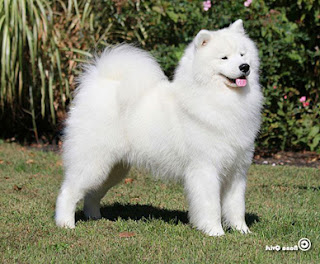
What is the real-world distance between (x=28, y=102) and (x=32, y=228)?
4.83 m

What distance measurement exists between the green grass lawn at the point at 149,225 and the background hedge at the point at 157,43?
5.13 ft

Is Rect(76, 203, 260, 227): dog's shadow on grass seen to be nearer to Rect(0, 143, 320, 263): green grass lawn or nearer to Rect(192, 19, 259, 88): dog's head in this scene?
Rect(0, 143, 320, 263): green grass lawn

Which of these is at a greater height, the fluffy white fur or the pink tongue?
the pink tongue

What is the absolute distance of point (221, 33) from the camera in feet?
12.9

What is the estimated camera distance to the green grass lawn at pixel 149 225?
3.43 meters

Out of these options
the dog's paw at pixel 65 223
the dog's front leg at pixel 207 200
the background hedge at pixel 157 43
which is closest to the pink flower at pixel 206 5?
the background hedge at pixel 157 43

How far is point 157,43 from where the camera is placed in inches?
329

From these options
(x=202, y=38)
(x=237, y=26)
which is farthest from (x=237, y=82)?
(x=237, y=26)

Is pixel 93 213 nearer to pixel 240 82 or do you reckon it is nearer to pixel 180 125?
pixel 180 125

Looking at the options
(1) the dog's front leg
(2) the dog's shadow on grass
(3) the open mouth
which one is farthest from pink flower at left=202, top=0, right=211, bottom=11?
(1) the dog's front leg

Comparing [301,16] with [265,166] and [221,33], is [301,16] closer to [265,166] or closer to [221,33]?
[265,166]

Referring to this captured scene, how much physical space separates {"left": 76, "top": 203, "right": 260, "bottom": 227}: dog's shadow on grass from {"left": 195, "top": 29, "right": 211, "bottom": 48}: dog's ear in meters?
1.47

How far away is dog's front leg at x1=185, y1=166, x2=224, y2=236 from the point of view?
3.84 meters

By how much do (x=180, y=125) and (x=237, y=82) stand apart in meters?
0.55
